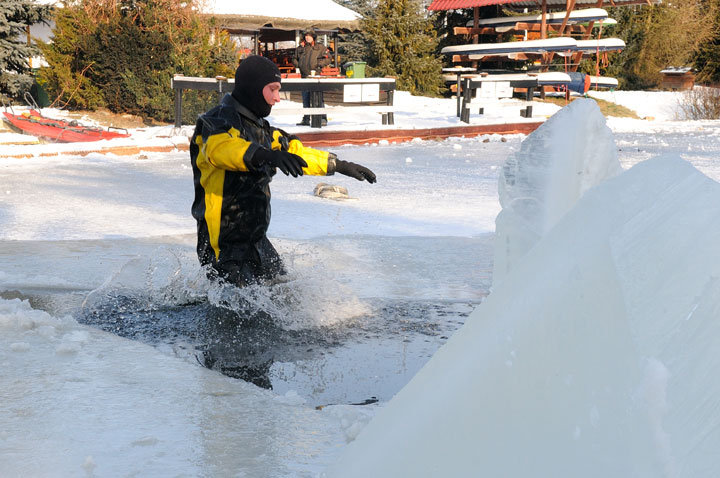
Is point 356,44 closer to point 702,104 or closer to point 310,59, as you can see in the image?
point 310,59

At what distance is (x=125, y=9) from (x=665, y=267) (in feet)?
63.9

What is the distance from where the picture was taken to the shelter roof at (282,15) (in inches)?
1011

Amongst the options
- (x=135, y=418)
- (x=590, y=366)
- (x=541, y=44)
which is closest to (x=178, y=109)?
(x=135, y=418)

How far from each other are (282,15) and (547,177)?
2586cm

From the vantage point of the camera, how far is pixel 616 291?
128cm

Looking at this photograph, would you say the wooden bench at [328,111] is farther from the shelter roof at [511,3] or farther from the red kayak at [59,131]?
the shelter roof at [511,3]

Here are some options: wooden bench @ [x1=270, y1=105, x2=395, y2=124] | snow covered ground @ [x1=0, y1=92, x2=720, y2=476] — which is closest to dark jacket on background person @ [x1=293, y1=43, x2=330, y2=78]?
wooden bench @ [x1=270, y1=105, x2=395, y2=124]

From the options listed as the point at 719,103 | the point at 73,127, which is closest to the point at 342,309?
the point at 73,127

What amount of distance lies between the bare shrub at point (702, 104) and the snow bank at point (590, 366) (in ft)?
79.8

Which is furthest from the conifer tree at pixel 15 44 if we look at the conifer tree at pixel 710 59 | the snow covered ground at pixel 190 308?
the conifer tree at pixel 710 59

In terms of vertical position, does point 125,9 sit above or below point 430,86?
above

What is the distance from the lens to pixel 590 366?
1.26m

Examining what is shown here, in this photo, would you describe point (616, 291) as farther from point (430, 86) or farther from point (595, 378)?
point (430, 86)

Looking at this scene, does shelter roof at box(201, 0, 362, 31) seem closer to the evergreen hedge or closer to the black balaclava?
the evergreen hedge
